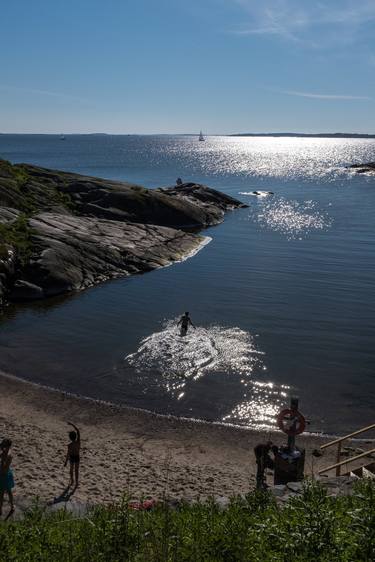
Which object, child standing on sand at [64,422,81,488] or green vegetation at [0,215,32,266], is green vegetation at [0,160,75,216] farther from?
child standing on sand at [64,422,81,488]

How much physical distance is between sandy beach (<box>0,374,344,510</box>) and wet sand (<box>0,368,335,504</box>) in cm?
3

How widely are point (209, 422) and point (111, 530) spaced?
43.1 ft

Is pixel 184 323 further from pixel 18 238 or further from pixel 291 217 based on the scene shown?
pixel 291 217

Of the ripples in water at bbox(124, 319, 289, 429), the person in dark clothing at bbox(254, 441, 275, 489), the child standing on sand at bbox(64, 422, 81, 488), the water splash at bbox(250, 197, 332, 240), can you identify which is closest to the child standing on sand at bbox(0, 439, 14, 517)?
the child standing on sand at bbox(64, 422, 81, 488)

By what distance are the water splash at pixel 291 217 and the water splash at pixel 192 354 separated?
35.5 meters

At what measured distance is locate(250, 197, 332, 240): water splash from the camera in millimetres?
69438

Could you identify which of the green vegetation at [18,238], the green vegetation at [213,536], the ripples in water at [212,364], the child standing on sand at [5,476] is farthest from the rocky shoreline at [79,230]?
the green vegetation at [213,536]

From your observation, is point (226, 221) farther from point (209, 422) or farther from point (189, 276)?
point (209, 422)

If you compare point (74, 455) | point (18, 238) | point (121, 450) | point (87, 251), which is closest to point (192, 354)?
point (121, 450)

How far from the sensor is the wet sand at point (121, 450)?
1730 centimetres

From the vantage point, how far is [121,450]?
19.9 m

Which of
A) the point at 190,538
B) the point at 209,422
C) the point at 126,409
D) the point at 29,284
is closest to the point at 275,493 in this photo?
the point at 190,538

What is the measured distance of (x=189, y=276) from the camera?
1791 inches

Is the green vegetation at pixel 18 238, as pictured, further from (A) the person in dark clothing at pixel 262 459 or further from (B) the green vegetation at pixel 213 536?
(B) the green vegetation at pixel 213 536
